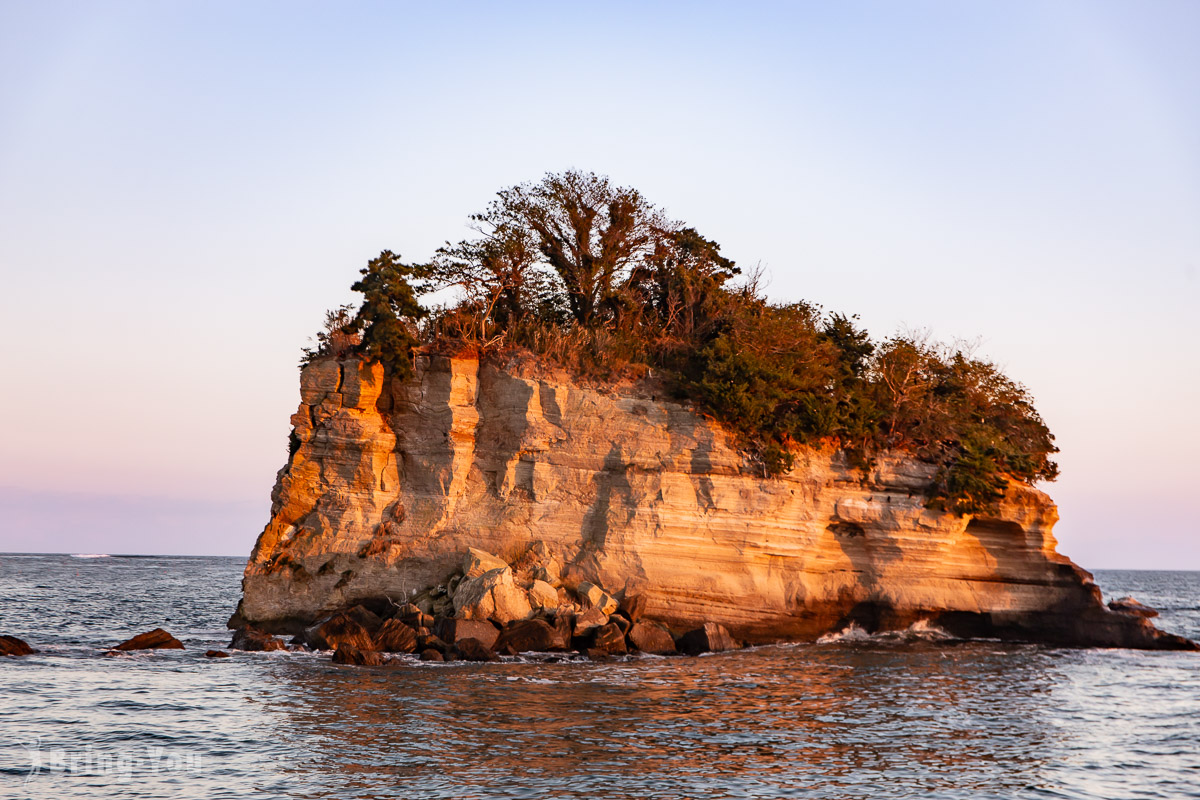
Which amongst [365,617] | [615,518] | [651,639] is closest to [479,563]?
[365,617]

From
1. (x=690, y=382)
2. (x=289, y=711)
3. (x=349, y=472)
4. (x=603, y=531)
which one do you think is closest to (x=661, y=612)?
(x=603, y=531)

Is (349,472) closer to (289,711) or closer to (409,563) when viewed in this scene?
(409,563)

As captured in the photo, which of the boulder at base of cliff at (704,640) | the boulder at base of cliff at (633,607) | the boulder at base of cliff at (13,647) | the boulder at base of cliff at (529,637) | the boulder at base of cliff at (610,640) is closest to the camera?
the boulder at base of cliff at (13,647)

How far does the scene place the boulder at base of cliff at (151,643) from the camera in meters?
25.0

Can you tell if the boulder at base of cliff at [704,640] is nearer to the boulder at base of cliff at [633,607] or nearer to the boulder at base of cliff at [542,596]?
the boulder at base of cliff at [633,607]

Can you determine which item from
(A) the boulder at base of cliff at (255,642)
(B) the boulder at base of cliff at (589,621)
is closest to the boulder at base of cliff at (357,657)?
(A) the boulder at base of cliff at (255,642)

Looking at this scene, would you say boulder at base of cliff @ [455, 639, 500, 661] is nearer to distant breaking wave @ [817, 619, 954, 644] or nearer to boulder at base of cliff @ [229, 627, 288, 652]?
boulder at base of cliff @ [229, 627, 288, 652]

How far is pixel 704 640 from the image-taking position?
25406mm

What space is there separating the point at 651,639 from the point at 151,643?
1388cm

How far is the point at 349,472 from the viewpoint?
27.6 metres

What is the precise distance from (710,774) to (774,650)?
1280 cm

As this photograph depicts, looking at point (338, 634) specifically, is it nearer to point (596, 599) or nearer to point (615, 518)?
point (596, 599)

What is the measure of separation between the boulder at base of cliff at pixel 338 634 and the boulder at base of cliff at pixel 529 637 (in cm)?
347

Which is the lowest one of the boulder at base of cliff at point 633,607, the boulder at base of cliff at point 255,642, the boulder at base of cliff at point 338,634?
the boulder at base of cliff at point 255,642
